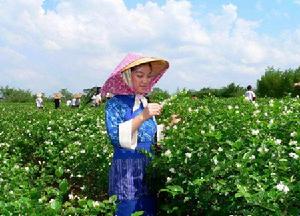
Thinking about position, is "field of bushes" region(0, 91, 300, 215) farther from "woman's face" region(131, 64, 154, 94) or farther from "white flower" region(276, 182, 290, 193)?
"woman's face" region(131, 64, 154, 94)

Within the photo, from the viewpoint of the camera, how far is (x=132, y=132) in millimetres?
4184

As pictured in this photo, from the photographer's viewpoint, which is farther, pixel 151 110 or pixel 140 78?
pixel 140 78

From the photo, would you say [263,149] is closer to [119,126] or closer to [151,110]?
[151,110]

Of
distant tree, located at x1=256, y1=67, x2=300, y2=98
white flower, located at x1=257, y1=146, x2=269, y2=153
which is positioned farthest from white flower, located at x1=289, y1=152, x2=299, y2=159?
distant tree, located at x1=256, y1=67, x2=300, y2=98

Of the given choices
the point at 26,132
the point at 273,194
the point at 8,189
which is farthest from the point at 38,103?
the point at 273,194

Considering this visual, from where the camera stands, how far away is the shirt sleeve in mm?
4141

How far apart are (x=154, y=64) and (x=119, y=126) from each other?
2.09 ft

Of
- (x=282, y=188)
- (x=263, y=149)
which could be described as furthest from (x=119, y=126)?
(x=282, y=188)

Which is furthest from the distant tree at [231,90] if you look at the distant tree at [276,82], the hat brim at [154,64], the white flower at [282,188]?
the white flower at [282,188]

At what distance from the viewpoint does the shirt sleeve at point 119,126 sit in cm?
414

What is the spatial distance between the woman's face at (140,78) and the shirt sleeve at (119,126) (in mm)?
167

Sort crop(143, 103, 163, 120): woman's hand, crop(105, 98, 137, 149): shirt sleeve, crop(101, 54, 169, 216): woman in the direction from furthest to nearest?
1. crop(101, 54, 169, 216): woman
2. crop(105, 98, 137, 149): shirt sleeve
3. crop(143, 103, 163, 120): woman's hand

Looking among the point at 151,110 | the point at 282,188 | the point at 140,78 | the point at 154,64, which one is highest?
the point at 154,64

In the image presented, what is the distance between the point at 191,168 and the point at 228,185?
51cm
